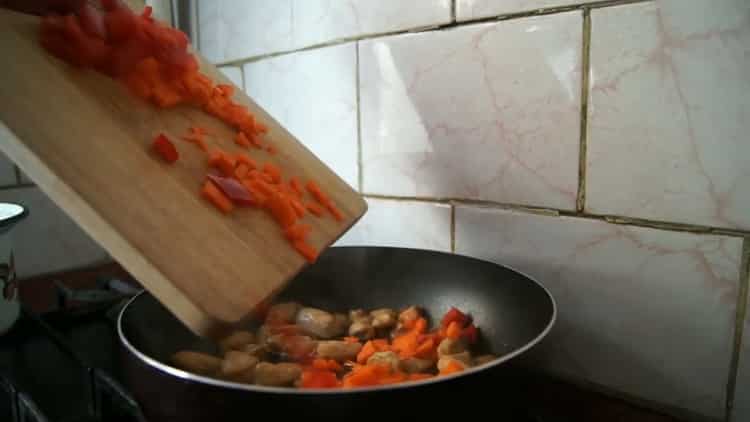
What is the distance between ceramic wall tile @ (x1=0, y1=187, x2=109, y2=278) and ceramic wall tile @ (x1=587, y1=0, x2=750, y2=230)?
0.87 m

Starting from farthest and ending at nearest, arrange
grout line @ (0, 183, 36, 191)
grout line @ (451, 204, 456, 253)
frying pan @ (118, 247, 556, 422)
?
1. grout line @ (0, 183, 36, 191)
2. grout line @ (451, 204, 456, 253)
3. frying pan @ (118, 247, 556, 422)

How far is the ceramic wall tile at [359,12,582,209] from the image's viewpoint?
21.6 inches

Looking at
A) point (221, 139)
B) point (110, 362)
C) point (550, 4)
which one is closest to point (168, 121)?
point (221, 139)

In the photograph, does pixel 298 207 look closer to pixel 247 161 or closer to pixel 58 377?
pixel 247 161

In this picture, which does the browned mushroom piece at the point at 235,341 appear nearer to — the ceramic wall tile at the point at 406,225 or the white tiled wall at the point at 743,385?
the ceramic wall tile at the point at 406,225

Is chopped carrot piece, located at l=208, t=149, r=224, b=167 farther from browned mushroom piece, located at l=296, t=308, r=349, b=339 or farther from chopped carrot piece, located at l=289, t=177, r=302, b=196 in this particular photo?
browned mushroom piece, located at l=296, t=308, r=349, b=339

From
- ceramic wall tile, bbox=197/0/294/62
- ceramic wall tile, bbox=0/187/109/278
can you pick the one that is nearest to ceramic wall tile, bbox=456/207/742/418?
ceramic wall tile, bbox=197/0/294/62

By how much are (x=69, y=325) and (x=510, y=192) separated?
59cm

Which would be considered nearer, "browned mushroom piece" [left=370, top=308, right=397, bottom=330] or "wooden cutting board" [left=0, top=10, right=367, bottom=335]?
"wooden cutting board" [left=0, top=10, right=367, bottom=335]

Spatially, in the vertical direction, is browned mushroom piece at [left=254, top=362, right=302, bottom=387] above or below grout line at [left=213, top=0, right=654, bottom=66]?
below

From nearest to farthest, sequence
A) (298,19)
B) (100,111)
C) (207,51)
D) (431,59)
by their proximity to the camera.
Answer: (100,111), (431,59), (298,19), (207,51)

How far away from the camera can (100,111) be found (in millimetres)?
434

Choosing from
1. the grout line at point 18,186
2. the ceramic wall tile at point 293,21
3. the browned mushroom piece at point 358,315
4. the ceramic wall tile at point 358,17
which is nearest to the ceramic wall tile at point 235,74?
the ceramic wall tile at point 293,21

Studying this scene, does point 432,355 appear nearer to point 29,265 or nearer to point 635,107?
point 635,107
